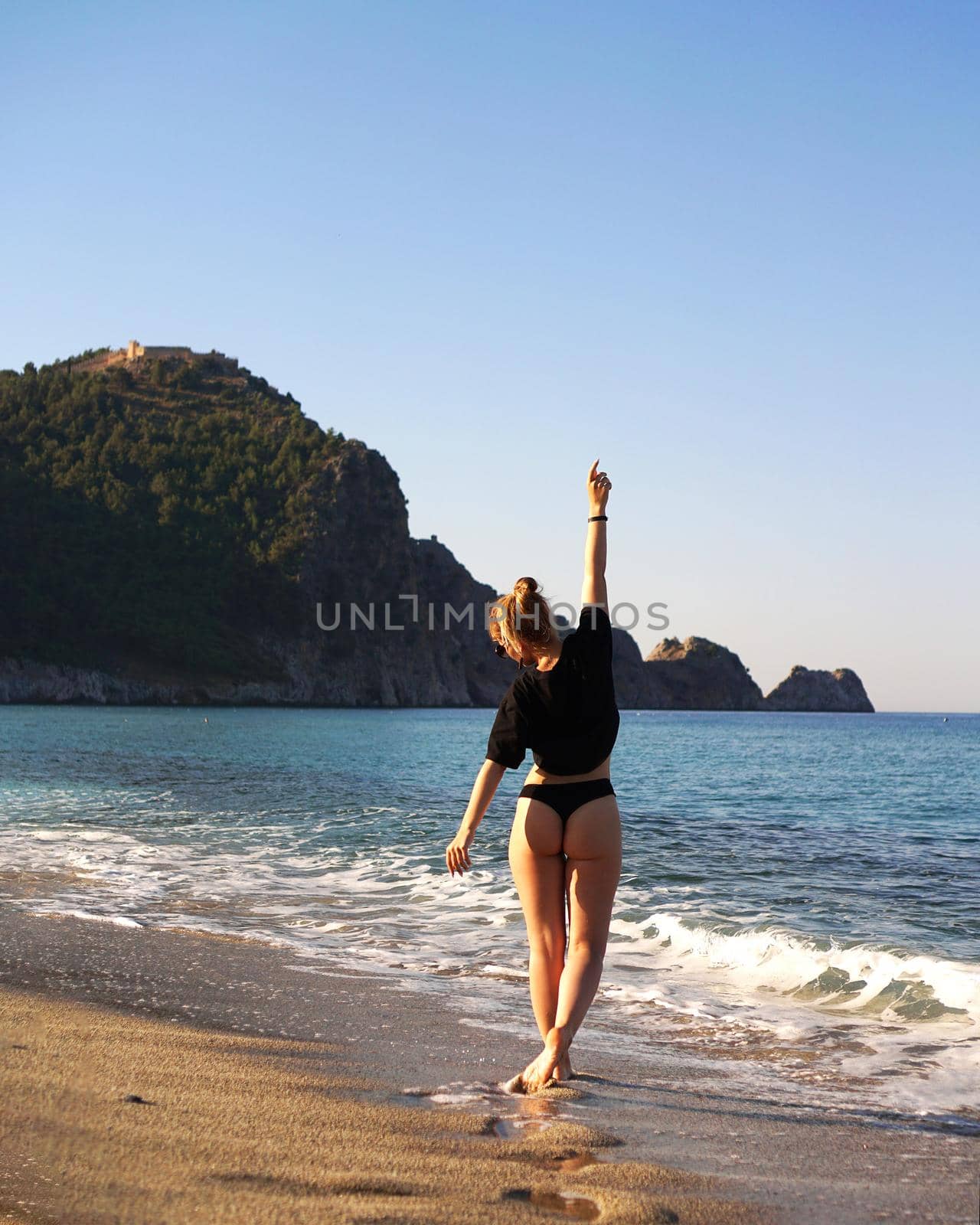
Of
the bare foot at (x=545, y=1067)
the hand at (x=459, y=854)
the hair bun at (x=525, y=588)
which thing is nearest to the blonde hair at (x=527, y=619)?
the hair bun at (x=525, y=588)

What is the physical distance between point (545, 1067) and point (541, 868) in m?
0.72

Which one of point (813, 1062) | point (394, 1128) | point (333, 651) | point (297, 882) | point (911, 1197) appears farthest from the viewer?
point (333, 651)

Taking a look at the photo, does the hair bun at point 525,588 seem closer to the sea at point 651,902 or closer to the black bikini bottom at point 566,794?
the black bikini bottom at point 566,794

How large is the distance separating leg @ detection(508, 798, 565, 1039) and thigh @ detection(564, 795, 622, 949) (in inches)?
2.0

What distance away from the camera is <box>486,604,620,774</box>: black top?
3939 mm

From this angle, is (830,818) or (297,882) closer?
(297,882)

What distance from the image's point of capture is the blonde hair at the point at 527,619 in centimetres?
393

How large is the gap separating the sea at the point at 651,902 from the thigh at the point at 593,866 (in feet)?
3.40

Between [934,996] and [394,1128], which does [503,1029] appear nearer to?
[394,1128]

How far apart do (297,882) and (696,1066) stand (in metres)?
6.34

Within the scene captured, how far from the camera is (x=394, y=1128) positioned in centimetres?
339

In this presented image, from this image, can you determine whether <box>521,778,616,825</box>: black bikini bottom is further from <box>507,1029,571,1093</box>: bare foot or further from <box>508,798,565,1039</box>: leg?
<box>507,1029,571,1093</box>: bare foot

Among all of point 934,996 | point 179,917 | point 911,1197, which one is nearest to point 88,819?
point 179,917

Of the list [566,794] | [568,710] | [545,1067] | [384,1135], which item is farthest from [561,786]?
[384,1135]
